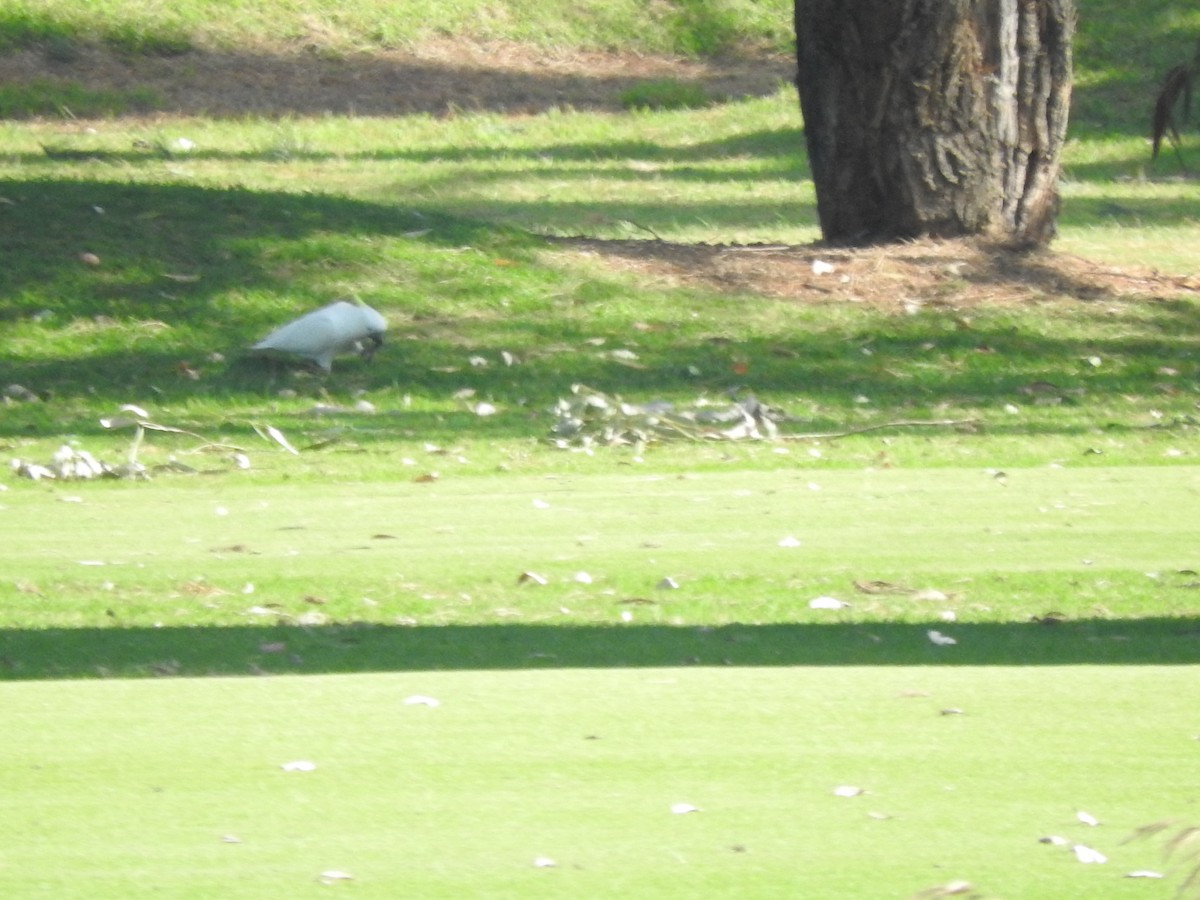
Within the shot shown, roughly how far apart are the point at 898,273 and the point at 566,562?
7023mm

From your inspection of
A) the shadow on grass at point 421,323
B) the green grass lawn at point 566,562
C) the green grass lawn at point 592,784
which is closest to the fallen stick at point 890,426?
the green grass lawn at point 566,562

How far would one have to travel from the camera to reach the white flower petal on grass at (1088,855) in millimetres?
3318

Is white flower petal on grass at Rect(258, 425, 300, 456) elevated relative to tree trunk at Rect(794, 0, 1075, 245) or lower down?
lower down

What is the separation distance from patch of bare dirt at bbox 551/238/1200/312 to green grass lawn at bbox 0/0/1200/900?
73mm

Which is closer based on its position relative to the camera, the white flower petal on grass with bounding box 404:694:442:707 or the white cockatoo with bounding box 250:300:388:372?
the white flower petal on grass with bounding box 404:694:442:707

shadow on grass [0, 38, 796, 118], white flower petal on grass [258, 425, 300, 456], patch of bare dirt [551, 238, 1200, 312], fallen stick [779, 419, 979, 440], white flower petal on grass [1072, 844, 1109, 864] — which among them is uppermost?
shadow on grass [0, 38, 796, 118]

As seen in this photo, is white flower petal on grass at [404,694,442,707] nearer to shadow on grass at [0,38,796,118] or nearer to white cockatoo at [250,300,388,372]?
white cockatoo at [250,300,388,372]

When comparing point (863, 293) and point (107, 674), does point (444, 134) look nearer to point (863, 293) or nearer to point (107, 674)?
point (863, 293)

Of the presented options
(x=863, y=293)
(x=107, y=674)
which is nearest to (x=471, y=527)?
(x=107, y=674)

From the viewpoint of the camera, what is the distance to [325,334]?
440 inches

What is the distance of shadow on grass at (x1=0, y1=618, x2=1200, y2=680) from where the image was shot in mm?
5430

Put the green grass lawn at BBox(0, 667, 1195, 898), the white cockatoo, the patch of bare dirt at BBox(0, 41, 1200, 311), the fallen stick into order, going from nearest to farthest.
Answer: the green grass lawn at BBox(0, 667, 1195, 898) < the fallen stick < the white cockatoo < the patch of bare dirt at BBox(0, 41, 1200, 311)

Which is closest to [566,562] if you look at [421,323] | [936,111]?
[421,323]

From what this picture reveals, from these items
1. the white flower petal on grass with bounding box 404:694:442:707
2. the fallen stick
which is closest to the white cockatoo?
the fallen stick
